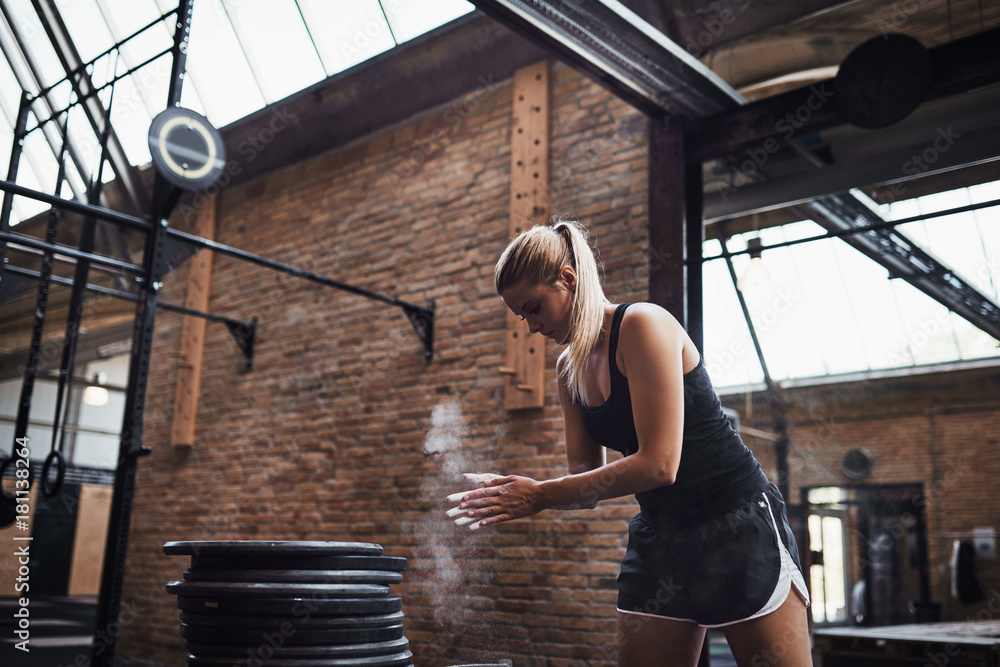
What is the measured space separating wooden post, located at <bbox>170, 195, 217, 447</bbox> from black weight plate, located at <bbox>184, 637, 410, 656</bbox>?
5717 millimetres

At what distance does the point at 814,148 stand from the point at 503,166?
2.04 metres

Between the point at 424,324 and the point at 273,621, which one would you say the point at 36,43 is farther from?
the point at 273,621

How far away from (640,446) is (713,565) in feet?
1.14

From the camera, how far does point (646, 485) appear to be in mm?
1715

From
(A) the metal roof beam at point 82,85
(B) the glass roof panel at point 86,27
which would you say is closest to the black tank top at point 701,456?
(A) the metal roof beam at point 82,85

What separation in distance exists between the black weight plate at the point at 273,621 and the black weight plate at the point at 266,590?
0.05 meters

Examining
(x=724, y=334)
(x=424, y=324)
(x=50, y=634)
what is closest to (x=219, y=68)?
(x=424, y=324)

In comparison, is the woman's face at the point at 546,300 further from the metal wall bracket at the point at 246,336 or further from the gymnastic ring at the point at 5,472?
the metal wall bracket at the point at 246,336

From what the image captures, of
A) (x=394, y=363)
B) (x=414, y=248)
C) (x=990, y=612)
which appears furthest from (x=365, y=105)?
(x=990, y=612)

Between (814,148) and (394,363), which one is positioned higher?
(814,148)

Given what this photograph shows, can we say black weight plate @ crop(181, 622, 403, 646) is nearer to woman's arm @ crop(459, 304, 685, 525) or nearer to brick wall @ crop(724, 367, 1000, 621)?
woman's arm @ crop(459, 304, 685, 525)

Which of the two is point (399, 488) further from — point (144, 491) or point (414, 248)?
point (144, 491)

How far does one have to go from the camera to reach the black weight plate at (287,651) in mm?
1887

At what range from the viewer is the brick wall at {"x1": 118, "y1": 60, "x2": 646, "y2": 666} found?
479 centimetres
